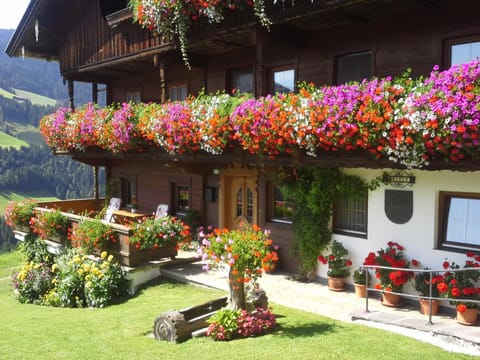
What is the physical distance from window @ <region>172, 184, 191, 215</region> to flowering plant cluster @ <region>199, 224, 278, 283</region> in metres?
8.41

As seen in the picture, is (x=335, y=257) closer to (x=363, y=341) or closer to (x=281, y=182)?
(x=281, y=182)

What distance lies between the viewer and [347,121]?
839 centimetres

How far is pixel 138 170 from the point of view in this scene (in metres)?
18.5

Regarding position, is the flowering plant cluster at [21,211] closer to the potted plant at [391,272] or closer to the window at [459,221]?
the potted plant at [391,272]

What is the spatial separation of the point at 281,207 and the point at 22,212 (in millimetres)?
9810

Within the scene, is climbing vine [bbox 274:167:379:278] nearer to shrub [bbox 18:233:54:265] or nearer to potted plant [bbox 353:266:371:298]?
potted plant [bbox 353:266:371:298]

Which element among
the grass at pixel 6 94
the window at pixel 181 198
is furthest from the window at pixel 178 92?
the grass at pixel 6 94

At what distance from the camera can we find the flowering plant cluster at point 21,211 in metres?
17.2

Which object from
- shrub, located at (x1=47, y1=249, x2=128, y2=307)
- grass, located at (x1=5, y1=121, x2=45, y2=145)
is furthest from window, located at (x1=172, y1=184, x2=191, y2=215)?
grass, located at (x1=5, y1=121, x2=45, y2=145)

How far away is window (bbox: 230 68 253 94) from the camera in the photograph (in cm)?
1370

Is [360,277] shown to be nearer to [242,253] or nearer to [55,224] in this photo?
[242,253]

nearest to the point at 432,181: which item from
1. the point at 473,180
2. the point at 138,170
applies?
the point at 473,180

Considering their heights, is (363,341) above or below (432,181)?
below

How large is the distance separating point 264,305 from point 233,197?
243 inches
